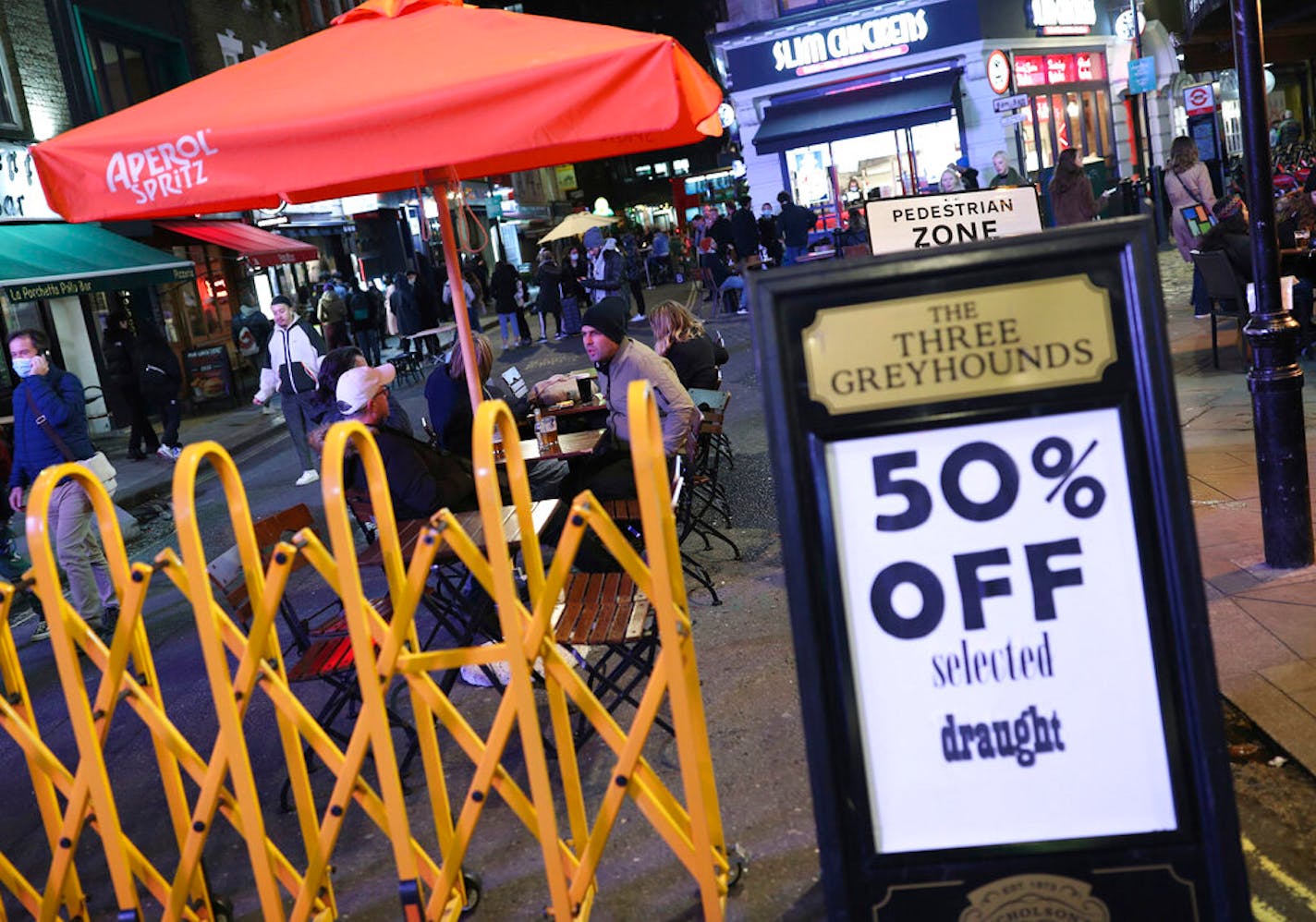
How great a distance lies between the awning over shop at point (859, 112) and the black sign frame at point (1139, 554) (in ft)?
83.2

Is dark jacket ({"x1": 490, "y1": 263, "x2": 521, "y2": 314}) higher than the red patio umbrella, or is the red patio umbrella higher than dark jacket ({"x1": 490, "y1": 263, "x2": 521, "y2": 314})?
the red patio umbrella

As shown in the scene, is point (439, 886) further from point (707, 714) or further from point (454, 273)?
point (454, 273)

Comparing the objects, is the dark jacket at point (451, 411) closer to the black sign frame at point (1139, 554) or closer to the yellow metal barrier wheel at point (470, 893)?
the yellow metal barrier wheel at point (470, 893)

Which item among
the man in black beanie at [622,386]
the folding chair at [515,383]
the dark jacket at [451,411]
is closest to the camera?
the man in black beanie at [622,386]

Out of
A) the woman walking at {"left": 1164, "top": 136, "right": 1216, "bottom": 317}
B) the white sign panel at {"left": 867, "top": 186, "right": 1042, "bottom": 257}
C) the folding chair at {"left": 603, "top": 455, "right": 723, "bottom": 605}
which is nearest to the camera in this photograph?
the folding chair at {"left": 603, "top": 455, "right": 723, "bottom": 605}

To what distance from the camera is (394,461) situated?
6.16m

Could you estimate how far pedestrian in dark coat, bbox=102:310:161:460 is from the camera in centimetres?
1565

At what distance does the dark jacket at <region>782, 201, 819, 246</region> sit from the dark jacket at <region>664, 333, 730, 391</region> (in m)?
12.8

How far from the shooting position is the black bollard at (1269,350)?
5418 mm

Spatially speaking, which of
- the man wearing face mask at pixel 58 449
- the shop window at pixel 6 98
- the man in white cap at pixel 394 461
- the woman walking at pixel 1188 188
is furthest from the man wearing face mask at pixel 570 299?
the man in white cap at pixel 394 461

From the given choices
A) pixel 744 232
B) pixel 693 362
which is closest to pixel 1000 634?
pixel 693 362

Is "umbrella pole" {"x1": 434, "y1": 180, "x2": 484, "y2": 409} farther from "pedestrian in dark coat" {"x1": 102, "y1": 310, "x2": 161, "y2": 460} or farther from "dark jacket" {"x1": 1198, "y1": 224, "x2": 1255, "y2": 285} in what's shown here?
"pedestrian in dark coat" {"x1": 102, "y1": 310, "x2": 161, "y2": 460}

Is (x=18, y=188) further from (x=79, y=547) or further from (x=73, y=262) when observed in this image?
(x=79, y=547)

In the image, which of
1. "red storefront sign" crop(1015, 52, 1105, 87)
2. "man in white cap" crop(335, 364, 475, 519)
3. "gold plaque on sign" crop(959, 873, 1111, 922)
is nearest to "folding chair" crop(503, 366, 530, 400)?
"man in white cap" crop(335, 364, 475, 519)
